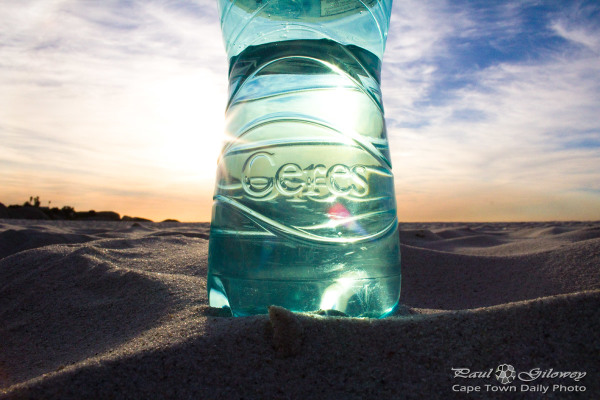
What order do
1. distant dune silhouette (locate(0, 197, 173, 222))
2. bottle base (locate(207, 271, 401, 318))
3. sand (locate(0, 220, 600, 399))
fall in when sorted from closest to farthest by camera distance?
sand (locate(0, 220, 600, 399)) < bottle base (locate(207, 271, 401, 318)) < distant dune silhouette (locate(0, 197, 173, 222))

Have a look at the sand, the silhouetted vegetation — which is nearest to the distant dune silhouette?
the silhouetted vegetation

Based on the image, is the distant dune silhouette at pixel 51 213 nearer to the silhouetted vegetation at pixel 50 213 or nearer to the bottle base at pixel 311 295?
the silhouetted vegetation at pixel 50 213

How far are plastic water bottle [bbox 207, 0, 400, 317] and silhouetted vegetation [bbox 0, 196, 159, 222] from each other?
610 cm

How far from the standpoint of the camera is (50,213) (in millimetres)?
6930

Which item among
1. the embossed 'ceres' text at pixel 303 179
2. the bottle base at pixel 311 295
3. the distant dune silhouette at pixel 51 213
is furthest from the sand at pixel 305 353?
the distant dune silhouette at pixel 51 213

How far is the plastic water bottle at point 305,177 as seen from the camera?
108cm

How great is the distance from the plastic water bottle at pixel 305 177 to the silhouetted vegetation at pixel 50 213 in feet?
20.0

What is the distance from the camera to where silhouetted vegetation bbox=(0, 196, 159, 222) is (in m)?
6.23

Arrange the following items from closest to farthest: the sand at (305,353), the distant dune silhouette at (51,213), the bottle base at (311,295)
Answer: the sand at (305,353) → the bottle base at (311,295) → the distant dune silhouette at (51,213)

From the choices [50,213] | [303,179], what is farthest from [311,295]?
[50,213]

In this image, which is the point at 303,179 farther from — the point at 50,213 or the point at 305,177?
the point at 50,213

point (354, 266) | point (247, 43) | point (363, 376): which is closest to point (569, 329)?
point (363, 376)

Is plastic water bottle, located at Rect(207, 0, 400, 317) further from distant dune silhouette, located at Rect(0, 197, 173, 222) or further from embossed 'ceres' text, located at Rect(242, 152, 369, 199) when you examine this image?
distant dune silhouette, located at Rect(0, 197, 173, 222)

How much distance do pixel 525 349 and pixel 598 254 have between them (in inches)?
42.8
